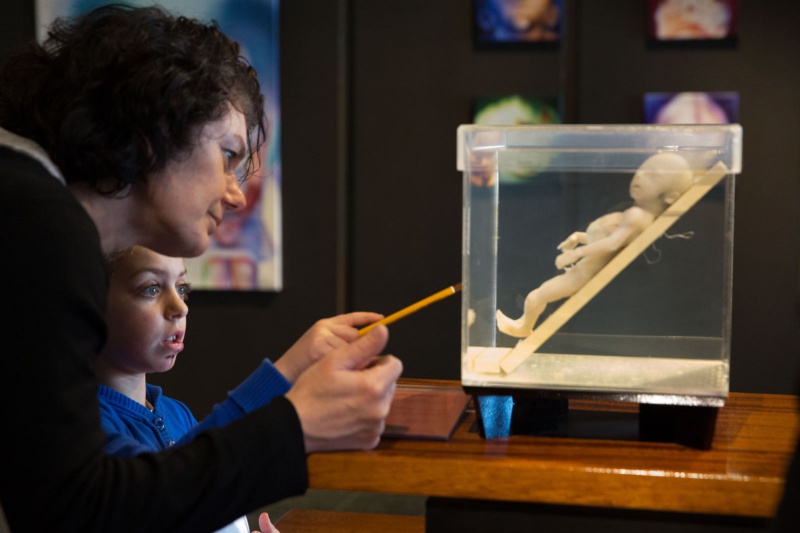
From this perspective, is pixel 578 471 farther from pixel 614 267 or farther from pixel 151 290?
pixel 151 290

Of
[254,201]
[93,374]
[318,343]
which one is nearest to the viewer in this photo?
[93,374]

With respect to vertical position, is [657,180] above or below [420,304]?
above

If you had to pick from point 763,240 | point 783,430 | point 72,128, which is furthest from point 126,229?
point 763,240

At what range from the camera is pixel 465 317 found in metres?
1.14

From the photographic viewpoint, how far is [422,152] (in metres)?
4.13

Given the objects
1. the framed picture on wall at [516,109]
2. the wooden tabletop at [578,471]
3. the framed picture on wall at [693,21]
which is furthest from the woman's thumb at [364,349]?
the framed picture on wall at [693,21]

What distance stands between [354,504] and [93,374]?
2990 mm

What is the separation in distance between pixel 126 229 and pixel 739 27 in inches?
129

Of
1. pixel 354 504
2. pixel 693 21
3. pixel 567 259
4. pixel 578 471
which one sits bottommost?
pixel 354 504

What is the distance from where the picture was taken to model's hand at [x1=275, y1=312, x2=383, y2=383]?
1.38 m

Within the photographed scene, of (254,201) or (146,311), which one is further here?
(254,201)

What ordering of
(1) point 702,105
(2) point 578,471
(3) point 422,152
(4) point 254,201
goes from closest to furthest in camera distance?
(2) point 578,471 → (1) point 702,105 → (3) point 422,152 → (4) point 254,201

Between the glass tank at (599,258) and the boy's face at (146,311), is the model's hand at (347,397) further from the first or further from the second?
the boy's face at (146,311)

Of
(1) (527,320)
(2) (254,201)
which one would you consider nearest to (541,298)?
(1) (527,320)
